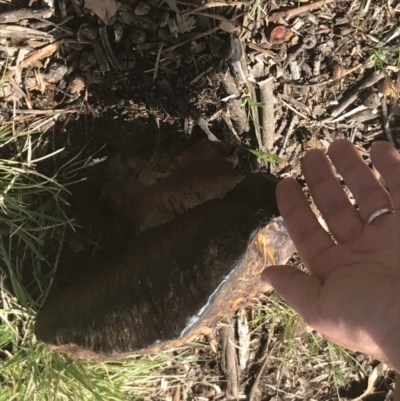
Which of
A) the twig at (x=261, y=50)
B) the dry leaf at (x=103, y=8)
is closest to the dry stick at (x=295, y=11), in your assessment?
the twig at (x=261, y=50)

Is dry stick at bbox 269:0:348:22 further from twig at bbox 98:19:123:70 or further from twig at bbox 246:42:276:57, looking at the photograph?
twig at bbox 98:19:123:70

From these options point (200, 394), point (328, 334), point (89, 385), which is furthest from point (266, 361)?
point (328, 334)

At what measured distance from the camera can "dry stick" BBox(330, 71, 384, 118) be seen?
255 centimetres

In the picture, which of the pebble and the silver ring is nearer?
the silver ring

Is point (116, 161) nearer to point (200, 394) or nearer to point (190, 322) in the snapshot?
point (190, 322)

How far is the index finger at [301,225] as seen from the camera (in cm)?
183

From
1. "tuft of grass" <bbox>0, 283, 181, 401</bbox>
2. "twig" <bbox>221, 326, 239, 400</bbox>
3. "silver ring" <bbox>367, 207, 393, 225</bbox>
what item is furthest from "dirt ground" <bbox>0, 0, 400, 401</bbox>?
"twig" <bbox>221, 326, 239, 400</bbox>

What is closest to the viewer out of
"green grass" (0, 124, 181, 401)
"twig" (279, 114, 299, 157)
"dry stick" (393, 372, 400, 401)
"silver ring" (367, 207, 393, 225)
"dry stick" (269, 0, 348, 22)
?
"silver ring" (367, 207, 393, 225)

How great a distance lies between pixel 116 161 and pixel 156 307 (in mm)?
819

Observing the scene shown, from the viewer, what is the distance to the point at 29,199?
7.59ft

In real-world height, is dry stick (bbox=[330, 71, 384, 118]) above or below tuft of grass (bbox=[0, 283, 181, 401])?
above

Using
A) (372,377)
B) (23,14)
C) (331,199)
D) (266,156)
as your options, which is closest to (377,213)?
(331,199)

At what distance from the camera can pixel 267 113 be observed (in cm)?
245

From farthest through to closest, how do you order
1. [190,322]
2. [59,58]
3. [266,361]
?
[266,361] → [59,58] → [190,322]
